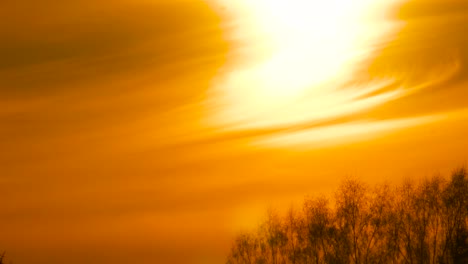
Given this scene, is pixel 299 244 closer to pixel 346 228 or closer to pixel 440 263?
pixel 346 228

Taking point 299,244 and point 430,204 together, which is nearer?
point 430,204

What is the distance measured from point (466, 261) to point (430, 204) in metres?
6.89

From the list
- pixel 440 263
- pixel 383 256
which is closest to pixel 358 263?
pixel 383 256

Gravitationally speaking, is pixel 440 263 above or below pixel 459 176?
below

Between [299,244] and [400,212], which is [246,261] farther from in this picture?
[400,212]

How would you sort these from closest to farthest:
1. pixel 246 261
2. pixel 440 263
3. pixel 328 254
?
1. pixel 440 263
2. pixel 328 254
3. pixel 246 261

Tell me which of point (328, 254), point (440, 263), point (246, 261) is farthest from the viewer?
point (246, 261)

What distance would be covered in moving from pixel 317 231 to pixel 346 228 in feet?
11.5

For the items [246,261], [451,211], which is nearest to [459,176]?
[451,211]

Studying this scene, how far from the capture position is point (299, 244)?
96500 millimetres

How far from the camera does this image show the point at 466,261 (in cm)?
8856

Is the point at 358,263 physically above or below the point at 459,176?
below

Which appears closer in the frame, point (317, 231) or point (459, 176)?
point (459, 176)

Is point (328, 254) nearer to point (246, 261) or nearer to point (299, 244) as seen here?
point (299, 244)
